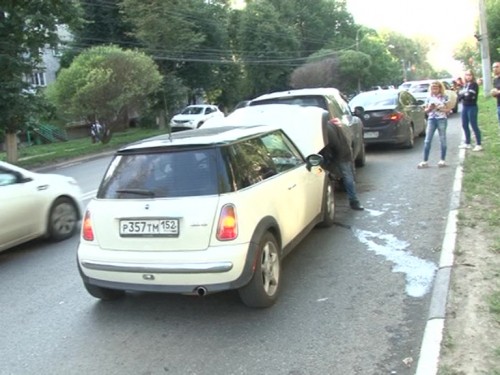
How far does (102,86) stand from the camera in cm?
2352

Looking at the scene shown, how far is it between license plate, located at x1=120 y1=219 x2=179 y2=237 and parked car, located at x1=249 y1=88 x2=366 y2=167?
16.9 feet

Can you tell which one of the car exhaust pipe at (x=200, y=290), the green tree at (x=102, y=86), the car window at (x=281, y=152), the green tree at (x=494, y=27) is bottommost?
the car exhaust pipe at (x=200, y=290)

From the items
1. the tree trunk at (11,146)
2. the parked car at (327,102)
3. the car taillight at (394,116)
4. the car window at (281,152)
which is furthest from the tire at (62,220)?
the tree trunk at (11,146)

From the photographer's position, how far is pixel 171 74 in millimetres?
36500

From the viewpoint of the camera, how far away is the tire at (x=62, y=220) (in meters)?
7.48

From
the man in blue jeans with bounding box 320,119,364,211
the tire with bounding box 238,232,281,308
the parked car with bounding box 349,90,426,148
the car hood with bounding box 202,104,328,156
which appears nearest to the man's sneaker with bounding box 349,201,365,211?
the man in blue jeans with bounding box 320,119,364,211

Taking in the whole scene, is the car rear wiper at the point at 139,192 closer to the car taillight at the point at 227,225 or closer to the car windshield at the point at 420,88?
the car taillight at the point at 227,225

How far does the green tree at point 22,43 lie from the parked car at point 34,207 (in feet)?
37.2

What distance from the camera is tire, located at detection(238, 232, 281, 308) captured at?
4.46 m

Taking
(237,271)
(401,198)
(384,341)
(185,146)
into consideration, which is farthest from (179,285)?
(401,198)

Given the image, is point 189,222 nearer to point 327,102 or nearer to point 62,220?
point 62,220

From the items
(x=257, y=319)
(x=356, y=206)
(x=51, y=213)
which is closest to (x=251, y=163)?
(x=257, y=319)

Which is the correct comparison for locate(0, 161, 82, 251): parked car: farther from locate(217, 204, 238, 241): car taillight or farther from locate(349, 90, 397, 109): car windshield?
locate(349, 90, 397, 109): car windshield

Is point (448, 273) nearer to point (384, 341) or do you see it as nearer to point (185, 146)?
point (384, 341)
